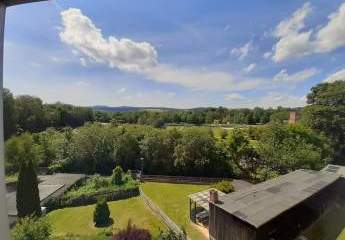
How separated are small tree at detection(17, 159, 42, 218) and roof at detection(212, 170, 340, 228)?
9.96ft

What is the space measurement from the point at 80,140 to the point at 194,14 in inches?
161

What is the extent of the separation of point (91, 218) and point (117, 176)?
4.65 ft

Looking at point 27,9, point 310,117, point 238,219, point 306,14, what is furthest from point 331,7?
point 238,219

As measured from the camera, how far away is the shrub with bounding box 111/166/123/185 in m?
6.00

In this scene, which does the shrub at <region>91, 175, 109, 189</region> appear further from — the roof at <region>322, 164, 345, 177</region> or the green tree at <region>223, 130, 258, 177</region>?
the roof at <region>322, 164, 345, 177</region>

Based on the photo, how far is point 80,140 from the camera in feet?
17.3

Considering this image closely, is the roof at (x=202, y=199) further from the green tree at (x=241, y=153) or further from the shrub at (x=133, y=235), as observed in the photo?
the shrub at (x=133, y=235)

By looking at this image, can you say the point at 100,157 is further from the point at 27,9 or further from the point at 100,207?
the point at 27,9

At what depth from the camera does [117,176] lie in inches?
242

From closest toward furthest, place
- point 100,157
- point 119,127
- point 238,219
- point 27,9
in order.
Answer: point 27,9 → point 238,219 → point 119,127 → point 100,157

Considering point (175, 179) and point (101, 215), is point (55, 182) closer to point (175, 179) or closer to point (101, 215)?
point (101, 215)

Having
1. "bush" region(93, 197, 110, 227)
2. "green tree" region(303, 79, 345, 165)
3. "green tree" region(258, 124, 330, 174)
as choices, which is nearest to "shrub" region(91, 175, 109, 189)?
"bush" region(93, 197, 110, 227)

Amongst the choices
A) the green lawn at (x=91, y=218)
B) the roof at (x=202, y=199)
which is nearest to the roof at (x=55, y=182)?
the green lawn at (x=91, y=218)

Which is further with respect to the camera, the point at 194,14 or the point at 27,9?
the point at 194,14
